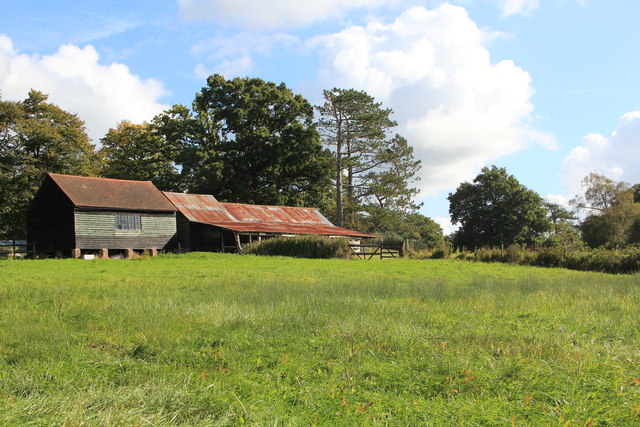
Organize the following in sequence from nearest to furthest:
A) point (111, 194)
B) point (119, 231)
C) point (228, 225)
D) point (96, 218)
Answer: point (96, 218)
point (119, 231)
point (111, 194)
point (228, 225)

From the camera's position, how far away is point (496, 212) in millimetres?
56625

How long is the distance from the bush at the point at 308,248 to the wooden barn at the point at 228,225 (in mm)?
2801

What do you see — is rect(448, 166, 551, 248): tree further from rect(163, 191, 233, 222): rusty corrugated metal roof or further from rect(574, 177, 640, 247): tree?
rect(163, 191, 233, 222): rusty corrugated metal roof

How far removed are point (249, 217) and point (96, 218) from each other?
1256cm

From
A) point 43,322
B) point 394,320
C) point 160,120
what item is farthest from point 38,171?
point 394,320

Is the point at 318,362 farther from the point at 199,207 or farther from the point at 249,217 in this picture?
the point at 249,217

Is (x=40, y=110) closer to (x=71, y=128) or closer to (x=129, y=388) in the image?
(x=71, y=128)

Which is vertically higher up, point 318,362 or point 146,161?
point 146,161

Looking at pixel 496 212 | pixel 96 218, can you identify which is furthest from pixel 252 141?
pixel 496 212

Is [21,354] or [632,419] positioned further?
[21,354]

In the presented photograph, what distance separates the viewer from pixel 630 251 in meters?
26.2

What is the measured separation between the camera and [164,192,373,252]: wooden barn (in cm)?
3675

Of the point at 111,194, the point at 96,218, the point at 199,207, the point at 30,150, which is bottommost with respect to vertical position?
the point at 96,218

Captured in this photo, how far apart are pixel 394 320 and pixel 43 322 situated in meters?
5.80
